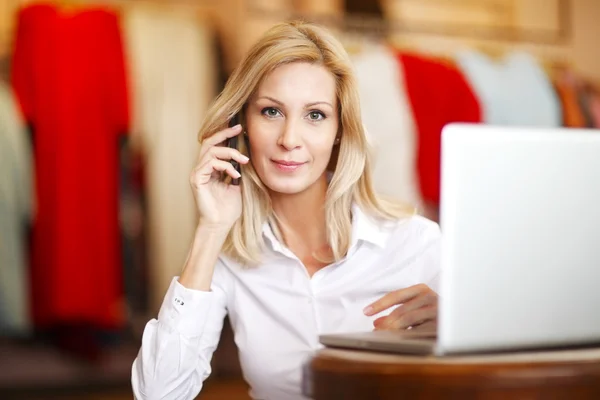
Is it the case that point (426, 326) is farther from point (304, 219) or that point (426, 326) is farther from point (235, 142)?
point (235, 142)

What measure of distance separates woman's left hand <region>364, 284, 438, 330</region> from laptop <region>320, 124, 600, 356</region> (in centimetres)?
39

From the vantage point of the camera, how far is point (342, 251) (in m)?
1.53

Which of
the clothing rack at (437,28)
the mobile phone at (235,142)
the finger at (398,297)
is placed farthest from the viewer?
the clothing rack at (437,28)

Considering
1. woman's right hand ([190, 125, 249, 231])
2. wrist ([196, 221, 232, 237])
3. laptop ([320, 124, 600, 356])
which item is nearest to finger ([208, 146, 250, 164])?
woman's right hand ([190, 125, 249, 231])

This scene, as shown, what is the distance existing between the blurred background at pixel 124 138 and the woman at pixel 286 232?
5.25 ft

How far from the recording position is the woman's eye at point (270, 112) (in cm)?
150

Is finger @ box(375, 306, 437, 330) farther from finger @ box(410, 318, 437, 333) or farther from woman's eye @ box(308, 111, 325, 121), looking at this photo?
woman's eye @ box(308, 111, 325, 121)

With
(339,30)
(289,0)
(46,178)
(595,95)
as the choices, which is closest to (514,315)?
(46,178)

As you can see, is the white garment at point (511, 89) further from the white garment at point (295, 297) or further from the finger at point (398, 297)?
the finger at point (398, 297)

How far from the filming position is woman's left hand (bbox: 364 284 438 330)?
4.32ft

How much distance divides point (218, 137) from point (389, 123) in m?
1.75

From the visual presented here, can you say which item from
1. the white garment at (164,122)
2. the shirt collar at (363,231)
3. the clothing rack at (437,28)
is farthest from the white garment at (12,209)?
the shirt collar at (363,231)

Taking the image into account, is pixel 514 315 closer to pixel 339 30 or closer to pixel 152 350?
pixel 152 350

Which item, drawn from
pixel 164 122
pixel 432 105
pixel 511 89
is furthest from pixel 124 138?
pixel 511 89
